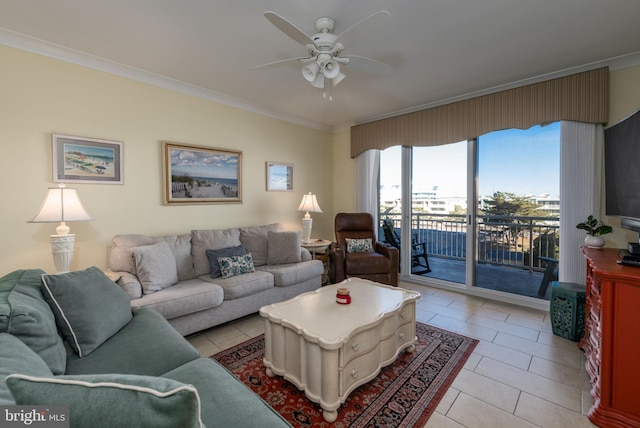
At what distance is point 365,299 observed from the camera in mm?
2326

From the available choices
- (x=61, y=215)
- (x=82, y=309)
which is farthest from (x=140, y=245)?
(x=82, y=309)

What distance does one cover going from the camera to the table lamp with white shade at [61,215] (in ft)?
7.34

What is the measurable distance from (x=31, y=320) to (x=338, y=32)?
2.57m

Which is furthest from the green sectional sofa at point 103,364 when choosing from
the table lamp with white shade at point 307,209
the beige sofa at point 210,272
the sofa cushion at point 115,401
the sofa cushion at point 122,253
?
the table lamp with white shade at point 307,209

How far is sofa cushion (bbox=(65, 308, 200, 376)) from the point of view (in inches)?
55.2

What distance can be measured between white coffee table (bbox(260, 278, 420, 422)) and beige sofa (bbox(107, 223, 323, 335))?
89 cm

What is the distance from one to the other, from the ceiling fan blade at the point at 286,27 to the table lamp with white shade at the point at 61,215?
2.08 meters

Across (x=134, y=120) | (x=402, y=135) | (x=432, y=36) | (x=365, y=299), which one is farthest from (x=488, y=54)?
(x=134, y=120)

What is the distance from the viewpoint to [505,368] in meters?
2.19

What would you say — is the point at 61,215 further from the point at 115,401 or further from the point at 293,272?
the point at 115,401

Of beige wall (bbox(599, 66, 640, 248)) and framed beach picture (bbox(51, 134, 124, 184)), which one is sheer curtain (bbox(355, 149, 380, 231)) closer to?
beige wall (bbox(599, 66, 640, 248))

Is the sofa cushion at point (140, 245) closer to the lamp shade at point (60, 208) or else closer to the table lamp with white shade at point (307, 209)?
the lamp shade at point (60, 208)

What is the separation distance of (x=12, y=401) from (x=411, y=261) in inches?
177

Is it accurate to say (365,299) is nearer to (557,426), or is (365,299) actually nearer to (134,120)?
(557,426)
